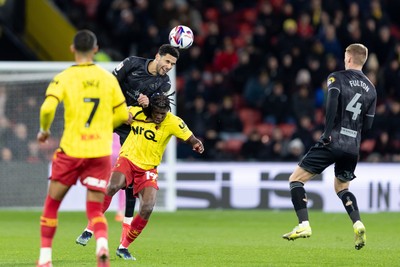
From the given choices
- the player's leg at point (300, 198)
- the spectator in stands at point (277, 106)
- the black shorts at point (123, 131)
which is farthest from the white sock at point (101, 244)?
the spectator in stands at point (277, 106)

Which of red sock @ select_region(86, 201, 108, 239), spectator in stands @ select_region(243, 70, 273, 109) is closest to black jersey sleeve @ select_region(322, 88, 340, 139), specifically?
red sock @ select_region(86, 201, 108, 239)

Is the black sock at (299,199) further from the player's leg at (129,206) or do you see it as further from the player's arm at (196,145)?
the player's leg at (129,206)

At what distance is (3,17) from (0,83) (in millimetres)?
2970

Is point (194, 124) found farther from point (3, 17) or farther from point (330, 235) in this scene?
point (330, 235)

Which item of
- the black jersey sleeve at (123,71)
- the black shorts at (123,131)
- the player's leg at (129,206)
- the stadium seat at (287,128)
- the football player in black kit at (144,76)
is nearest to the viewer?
the player's leg at (129,206)

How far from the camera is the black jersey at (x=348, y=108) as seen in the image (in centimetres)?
1116

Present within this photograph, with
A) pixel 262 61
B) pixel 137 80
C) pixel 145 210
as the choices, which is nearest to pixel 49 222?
pixel 145 210

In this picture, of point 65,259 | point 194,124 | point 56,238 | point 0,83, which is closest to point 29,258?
point 65,259

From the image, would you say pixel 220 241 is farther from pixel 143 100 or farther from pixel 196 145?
pixel 143 100

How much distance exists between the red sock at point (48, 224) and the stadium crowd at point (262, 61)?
31.3 ft

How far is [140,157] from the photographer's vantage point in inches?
432

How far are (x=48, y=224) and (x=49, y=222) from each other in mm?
19

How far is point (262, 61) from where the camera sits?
20.8 meters

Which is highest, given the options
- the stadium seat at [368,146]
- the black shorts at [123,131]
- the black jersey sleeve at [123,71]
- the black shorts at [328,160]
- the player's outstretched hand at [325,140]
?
the black jersey sleeve at [123,71]
